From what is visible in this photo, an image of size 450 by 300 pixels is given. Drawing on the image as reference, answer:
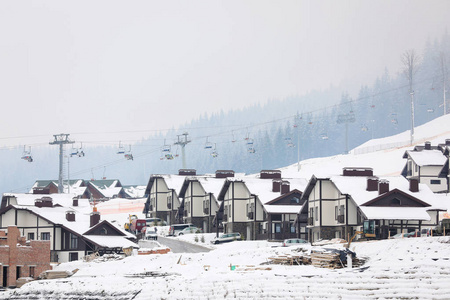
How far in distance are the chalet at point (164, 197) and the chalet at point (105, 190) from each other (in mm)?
47433

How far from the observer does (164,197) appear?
120938 mm

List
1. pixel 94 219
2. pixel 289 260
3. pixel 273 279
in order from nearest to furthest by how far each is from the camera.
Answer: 1. pixel 273 279
2. pixel 289 260
3. pixel 94 219

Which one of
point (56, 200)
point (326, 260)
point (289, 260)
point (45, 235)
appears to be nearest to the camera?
point (326, 260)

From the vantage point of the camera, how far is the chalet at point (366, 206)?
72375 mm

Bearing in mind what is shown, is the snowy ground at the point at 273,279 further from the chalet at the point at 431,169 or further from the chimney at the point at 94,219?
the chalet at the point at 431,169

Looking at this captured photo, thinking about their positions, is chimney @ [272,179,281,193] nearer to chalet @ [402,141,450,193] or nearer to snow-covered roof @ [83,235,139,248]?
snow-covered roof @ [83,235,139,248]

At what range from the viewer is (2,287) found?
219 feet

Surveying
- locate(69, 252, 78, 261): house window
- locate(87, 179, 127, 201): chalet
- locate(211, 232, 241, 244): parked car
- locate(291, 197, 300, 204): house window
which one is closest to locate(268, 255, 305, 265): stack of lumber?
locate(211, 232, 241, 244): parked car

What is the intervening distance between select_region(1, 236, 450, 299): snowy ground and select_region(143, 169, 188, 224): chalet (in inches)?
2095

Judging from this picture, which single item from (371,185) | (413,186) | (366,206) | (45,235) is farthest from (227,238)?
(413,186)

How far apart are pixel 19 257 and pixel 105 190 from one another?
10732cm

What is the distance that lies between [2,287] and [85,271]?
7696 mm

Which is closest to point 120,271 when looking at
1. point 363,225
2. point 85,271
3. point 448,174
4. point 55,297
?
point 85,271

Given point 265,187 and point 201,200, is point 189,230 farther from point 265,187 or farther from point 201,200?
point 265,187
